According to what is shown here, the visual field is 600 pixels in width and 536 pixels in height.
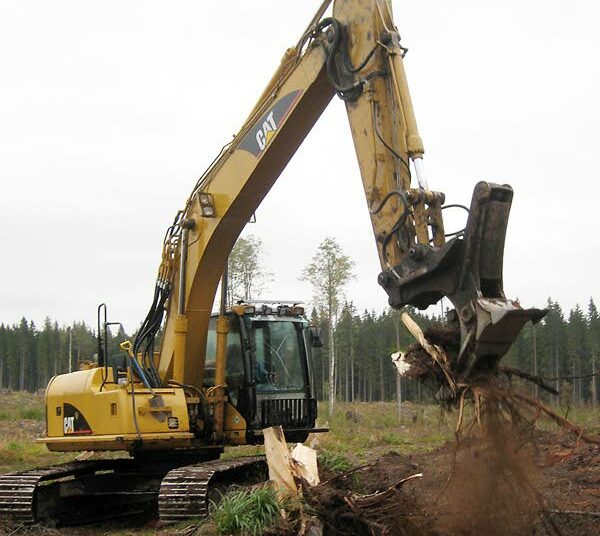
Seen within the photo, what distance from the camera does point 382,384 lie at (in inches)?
2746

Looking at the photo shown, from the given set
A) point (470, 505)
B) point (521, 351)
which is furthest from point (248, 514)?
point (521, 351)

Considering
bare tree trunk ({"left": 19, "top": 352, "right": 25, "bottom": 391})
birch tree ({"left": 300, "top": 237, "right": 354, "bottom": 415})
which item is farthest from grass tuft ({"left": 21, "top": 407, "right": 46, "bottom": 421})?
bare tree trunk ({"left": 19, "top": 352, "right": 25, "bottom": 391})

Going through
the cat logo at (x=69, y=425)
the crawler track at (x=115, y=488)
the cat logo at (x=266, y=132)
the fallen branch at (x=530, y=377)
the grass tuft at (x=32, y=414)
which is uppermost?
the cat logo at (x=266, y=132)

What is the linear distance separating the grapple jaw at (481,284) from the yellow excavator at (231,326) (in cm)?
18

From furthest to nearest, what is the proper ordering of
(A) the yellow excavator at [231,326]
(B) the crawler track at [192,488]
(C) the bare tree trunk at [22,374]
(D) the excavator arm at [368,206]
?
(C) the bare tree trunk at [22,374], (B) the crawler track at [192,488], (A) the yellow excavator at [231,326], (D) the excavator arm at [368,206]

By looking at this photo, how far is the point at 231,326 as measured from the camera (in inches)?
419

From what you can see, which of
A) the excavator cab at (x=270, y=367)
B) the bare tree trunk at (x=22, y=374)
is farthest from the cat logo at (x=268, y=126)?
the bare tree trunk at (x=22, y=374)

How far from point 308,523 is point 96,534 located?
3832mm

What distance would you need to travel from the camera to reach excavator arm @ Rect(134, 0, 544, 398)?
582 cm

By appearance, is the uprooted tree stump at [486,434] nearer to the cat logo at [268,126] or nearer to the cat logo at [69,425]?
the cat logo at [268,126]

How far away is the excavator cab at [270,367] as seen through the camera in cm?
1038

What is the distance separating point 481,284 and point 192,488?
14.7 ft

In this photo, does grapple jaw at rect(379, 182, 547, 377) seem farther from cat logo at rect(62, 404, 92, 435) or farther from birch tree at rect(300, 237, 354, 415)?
birch tree at rect(300, 237, 354, 415)

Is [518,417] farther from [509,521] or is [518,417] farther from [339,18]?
[339,18]
